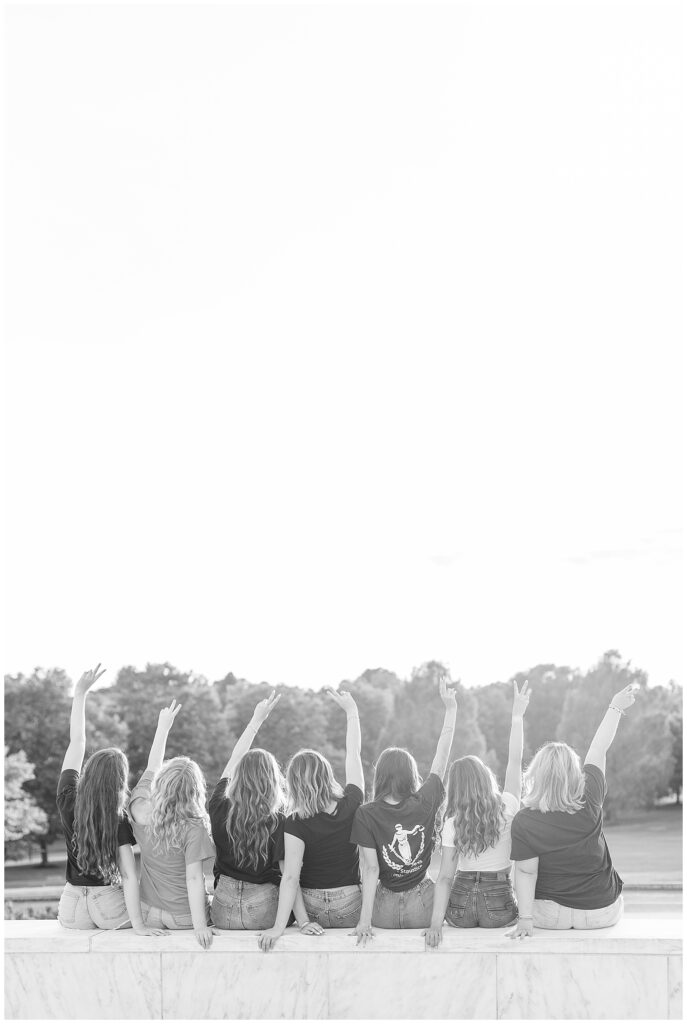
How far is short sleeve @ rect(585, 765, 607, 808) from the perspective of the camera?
627cm

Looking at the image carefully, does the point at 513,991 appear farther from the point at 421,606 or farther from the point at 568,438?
the point at 421,606

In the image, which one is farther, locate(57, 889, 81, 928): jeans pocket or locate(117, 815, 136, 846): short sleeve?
locate(57, 889, 81, 928): jeans pocket

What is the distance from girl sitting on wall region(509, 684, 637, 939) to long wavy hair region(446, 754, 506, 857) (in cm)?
18

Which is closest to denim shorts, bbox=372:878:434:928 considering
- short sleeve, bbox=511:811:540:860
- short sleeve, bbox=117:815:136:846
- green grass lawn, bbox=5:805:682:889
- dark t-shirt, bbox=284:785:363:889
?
dark t-shirt, bbox=284:785:363:889

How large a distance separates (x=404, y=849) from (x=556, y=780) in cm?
104

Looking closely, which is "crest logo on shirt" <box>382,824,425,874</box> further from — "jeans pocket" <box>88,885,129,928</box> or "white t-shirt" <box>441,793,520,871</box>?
"jeans pocket" <box>88,885,129,928</box>

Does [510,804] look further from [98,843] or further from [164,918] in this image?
[98,843]

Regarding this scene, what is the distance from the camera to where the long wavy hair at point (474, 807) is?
6152mm

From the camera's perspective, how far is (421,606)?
75000 millimetres

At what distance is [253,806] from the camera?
6367 mm

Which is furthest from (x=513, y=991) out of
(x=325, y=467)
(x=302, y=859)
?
(x=325, y=467)

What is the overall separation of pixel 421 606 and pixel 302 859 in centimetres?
6908

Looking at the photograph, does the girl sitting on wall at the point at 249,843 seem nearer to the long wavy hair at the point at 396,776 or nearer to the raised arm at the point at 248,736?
the raised arm at the point at 248,736

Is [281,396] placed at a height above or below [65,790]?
above
